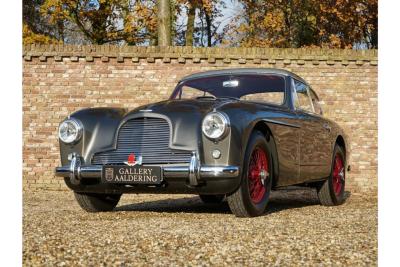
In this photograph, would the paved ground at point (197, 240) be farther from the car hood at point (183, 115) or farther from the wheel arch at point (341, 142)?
the wheel arch at point (341, 142)

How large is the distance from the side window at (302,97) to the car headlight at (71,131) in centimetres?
262

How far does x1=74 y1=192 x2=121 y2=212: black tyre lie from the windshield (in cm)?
142

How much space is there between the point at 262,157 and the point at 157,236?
1.98 m

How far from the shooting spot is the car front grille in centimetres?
577

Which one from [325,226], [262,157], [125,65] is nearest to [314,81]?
[125,65]

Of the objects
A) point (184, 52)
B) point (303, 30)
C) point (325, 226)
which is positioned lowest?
point (325, 226)

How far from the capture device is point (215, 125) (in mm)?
5676

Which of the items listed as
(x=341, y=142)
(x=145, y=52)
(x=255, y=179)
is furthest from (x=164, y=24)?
(x=255, y=179)

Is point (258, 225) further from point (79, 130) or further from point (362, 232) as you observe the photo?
point (79, 130)

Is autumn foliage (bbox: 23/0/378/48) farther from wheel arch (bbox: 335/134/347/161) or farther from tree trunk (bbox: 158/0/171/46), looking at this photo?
wheel arch (bbox: 335/134/347/161)

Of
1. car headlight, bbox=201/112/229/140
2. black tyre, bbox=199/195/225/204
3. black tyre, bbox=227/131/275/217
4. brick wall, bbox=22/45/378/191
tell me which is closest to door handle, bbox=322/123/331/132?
black tyre, bbox=199/195/225/204

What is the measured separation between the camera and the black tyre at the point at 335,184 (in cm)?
816

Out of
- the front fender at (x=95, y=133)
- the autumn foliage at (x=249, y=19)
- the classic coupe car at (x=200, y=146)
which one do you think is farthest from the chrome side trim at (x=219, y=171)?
the autumn foliage at (x=249, y=19)

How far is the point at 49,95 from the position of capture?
12.2 metres
